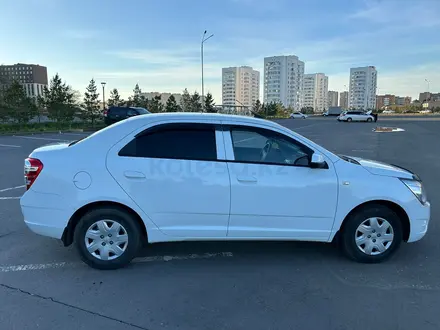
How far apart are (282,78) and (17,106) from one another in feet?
274

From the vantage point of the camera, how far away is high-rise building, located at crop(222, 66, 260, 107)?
89.5 meters

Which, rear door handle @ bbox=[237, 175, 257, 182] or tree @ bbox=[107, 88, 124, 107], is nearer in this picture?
rear door handle @ bbox=[237, 175, 257, 182]

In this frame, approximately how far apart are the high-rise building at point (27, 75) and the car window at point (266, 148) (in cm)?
3640

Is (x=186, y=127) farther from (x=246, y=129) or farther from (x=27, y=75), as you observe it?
Result: (x=27, y=75)

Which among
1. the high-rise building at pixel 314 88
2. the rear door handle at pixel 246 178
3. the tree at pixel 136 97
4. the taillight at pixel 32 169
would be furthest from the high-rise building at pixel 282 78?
the taillight at pixel 32 169

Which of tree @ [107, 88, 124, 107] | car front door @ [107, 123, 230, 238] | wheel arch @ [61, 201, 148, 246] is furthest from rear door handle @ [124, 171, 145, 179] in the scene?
tree @ [107, 88, 124, 107]

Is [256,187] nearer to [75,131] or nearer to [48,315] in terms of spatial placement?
[48,315]

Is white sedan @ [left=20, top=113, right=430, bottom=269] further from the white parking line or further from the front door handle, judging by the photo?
the white parking line

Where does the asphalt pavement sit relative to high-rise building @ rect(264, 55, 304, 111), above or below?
below

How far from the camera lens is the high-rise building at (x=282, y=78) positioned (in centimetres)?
9744

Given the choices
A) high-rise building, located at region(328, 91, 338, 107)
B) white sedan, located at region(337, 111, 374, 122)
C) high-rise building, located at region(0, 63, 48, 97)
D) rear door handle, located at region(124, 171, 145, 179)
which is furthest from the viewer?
high-rise building, located at region(328, 91, 338, 107)

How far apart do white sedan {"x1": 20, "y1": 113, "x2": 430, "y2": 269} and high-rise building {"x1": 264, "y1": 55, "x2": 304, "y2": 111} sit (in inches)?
3807

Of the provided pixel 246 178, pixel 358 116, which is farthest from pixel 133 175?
pixel 358 116

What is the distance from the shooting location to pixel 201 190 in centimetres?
342
